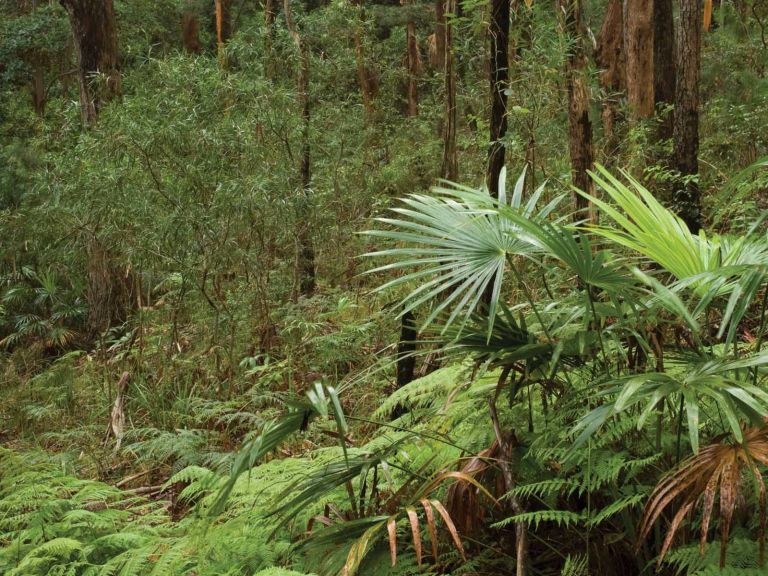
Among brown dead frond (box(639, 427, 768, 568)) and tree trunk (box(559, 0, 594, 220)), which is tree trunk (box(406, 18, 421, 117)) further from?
brown dead frond (box(639, 427, 768, 568))

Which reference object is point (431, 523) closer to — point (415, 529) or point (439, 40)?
point (415, 529)

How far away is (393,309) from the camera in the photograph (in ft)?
8.26

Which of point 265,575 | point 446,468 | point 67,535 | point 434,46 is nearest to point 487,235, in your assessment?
point 446,468

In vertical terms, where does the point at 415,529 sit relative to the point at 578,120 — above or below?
below

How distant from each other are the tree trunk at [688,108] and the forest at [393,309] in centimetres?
3

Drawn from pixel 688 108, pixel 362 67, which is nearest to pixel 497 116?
pixel 688 108

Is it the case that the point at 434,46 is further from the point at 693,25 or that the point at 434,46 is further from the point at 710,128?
the point at 693,25

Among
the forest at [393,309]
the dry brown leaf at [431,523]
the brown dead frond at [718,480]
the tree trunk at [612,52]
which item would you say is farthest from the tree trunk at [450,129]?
the tree trunk at [612,52]

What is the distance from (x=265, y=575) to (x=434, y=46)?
17.2m

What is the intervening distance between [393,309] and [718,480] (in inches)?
44.9

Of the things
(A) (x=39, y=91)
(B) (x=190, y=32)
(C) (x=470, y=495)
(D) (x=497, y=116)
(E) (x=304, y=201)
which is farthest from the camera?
(B) (x=190, y=32)

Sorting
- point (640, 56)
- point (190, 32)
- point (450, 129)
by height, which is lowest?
point (450, 129)

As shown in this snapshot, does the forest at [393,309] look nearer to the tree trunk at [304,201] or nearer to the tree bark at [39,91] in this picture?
the tree trunk at [304,201]

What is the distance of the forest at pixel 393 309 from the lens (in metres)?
2.21
